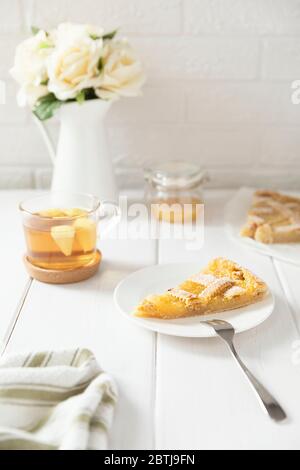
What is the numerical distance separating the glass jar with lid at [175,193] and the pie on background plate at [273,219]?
0.40 feet

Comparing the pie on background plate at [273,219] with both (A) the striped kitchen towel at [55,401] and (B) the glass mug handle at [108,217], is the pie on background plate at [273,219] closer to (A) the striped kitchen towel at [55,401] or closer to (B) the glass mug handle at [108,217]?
(B) the glass mug handle at [108,217]

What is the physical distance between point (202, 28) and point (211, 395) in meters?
0.90

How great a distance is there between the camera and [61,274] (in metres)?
1.06

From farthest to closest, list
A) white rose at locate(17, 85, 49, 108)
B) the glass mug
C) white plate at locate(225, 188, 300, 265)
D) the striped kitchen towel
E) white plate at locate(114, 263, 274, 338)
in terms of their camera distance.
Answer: white rose at locate(17, 85, 49, 108) < white plate at locate(225, 188, 300, 265) < the glass mug < white plate at locate(114, 263, 274, 338) < the striped kitchen towel

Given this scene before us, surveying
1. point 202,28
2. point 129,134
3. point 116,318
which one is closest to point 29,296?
point 116,318

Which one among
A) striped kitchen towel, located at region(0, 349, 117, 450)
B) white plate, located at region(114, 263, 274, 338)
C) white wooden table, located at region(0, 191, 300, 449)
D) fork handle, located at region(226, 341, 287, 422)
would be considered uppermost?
striped kitchen towel, located at region(0, 349, 117, 450)

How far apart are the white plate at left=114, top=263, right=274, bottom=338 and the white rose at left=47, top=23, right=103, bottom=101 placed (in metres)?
0.39

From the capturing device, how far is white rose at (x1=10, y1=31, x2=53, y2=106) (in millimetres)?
1258

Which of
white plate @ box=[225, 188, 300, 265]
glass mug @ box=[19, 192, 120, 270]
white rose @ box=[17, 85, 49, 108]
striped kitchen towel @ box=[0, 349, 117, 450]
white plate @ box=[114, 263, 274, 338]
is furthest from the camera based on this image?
white rose @ box=[17, 85, 49, 108]

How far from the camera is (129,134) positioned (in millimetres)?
1505

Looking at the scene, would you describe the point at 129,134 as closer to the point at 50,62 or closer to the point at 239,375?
the point at 50,62

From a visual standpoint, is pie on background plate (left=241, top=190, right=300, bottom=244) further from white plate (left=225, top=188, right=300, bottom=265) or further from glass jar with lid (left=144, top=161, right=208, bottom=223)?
glass jar with lid (left=144, top=161, right=208, bottom=223)

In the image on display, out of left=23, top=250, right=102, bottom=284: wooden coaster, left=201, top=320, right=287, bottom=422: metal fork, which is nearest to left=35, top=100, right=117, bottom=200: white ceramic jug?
left=23, top=250, right=102, bottom=284: wooden coaster
